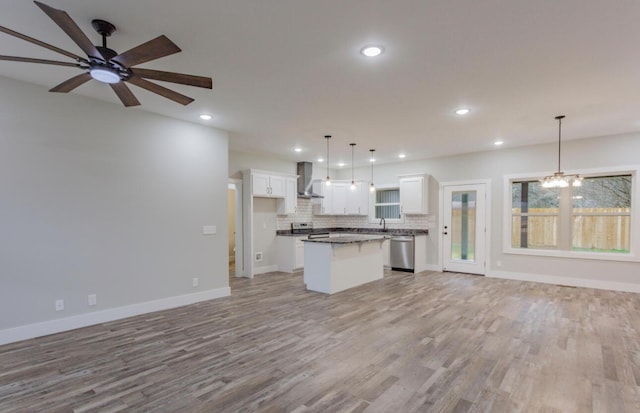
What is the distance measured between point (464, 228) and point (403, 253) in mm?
1536

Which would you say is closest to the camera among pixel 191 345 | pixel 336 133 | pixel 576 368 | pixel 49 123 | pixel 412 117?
pixel 576 368

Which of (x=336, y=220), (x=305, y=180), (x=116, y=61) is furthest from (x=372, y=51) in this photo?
(x=336, y=220)

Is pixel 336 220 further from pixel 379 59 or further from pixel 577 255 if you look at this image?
pixel 379 59

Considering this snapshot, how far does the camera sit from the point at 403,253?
7578mm

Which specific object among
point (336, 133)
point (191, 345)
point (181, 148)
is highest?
point (336, 133)

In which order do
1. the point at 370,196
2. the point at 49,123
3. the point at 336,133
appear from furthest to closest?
the point at 370,196 < the point at 336,133 < the point at 49,123

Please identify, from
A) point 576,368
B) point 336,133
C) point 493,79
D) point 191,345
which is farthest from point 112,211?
point 576,368

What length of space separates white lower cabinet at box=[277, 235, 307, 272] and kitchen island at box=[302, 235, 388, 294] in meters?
1.73

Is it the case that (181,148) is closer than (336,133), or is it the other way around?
(181,148)

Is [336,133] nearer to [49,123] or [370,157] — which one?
[370,157]

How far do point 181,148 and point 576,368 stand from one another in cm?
538

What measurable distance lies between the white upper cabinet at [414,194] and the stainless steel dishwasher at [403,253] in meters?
0.76

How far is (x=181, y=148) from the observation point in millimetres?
4770

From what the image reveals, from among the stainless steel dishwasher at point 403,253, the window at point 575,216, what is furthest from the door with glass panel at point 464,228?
the stainless steel dishwasher at point 403,253
